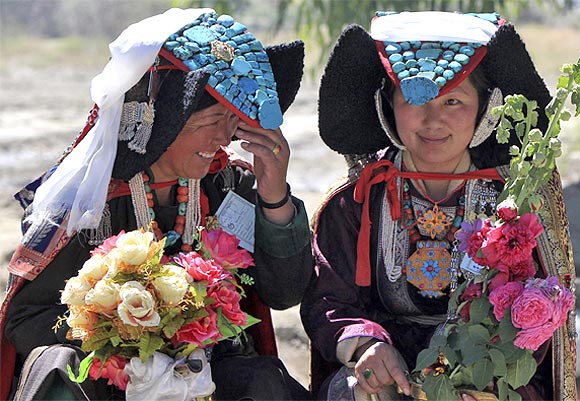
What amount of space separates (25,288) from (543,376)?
1.82 metres

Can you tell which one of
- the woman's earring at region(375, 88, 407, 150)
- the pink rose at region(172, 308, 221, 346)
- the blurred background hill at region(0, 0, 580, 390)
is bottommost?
the blurred background hill at region(0, 0, 580, 390)

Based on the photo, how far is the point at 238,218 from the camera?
137 inches

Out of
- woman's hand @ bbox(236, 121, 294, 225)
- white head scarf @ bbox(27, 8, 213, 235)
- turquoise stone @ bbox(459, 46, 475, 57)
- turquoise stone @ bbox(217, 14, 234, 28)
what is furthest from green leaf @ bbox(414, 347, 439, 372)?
turquoise stone @ bbox(217, 14, 234, 28)

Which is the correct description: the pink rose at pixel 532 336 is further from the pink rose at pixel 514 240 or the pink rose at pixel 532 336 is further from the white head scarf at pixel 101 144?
the white head scarf at pixel 101 144

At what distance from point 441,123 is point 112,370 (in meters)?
1.34

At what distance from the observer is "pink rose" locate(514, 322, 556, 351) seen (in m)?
2.82

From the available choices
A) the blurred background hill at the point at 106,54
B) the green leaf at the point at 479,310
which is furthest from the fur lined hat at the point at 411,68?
the blurred background hill at the point at 106,54

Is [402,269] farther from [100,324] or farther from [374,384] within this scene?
[100,324]

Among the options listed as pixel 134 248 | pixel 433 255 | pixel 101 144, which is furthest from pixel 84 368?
pixel 433 255

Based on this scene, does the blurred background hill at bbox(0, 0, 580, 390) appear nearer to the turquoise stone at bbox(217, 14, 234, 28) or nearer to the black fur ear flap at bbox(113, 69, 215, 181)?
the black fur ear flap at bbox(113, 69, 215, 181)

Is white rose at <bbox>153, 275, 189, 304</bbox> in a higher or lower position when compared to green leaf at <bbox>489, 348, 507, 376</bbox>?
higher

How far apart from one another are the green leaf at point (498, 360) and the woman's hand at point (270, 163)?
2.80 ft

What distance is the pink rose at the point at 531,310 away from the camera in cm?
279

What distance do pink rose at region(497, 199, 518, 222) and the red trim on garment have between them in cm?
59
